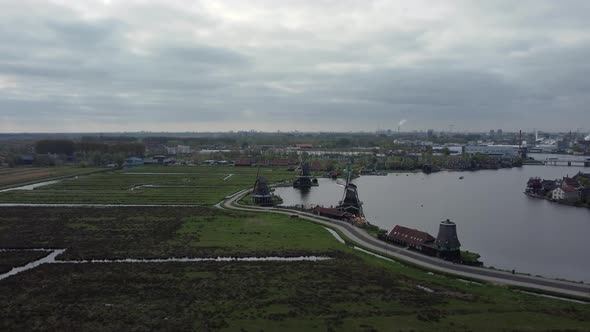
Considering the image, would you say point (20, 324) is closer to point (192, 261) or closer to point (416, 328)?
point (192, 261)

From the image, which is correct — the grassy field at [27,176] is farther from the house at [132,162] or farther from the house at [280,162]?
the house at [280,162]

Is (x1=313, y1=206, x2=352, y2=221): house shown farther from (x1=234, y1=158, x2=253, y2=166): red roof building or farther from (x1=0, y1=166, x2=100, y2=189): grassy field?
(x1=234, y1=158, x2=253, y2=166): red roof building

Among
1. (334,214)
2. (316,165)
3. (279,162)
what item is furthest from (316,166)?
(334,214)

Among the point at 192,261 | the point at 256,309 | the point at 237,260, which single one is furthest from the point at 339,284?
the point at 192,261

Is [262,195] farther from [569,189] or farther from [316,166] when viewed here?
[316,166]

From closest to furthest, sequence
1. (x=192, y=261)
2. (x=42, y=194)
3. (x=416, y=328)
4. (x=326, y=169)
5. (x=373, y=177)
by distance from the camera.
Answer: (x=416, y=328)
(x=192, y=261)
(x=42, y=194)
(x=373, y=177)
(x=326, y=169)

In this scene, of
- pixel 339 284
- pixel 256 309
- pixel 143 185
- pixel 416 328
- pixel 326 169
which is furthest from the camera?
pixel 326 169

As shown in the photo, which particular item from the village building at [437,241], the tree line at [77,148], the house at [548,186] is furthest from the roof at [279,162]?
the village building at [437,241]
